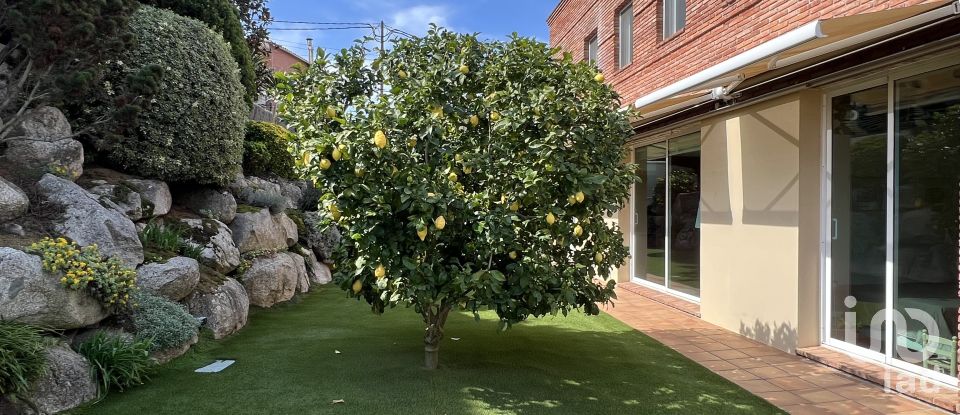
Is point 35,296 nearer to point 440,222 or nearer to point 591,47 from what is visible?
point 440,222

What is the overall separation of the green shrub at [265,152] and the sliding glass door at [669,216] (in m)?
7.69

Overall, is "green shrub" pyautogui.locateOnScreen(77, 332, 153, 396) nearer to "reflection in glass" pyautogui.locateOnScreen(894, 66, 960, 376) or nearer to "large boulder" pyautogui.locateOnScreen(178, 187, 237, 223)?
"large boulder" pyautogui.locateOnScreen(178, 187, 237, 223)

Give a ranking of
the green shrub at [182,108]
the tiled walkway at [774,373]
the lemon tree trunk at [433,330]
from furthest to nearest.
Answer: the green shrub at [182,108]
the lemon tree trunk at [433,330]
the tiled walkway at [774,373]

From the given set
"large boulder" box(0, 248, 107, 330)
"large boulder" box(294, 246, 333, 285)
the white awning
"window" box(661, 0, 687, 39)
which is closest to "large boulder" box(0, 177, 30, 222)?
"large boulder" box(0, 248, 107, 330)

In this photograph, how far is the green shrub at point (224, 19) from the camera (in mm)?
10961

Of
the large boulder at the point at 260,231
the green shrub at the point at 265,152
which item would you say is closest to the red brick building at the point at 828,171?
the large boulder at the point at 260,231

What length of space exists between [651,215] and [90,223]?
9714mm

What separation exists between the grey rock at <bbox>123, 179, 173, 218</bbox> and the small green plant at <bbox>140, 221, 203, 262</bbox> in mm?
182

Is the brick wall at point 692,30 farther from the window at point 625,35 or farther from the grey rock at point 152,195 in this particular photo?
the grey rock at point 152,195

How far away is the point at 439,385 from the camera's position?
5.37 m

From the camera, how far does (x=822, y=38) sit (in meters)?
4.93

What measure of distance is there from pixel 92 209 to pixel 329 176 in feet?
12.7

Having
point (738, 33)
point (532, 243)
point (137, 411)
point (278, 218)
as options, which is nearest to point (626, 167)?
point (532, 243)

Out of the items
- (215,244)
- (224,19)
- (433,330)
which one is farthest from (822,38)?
(224,19)
